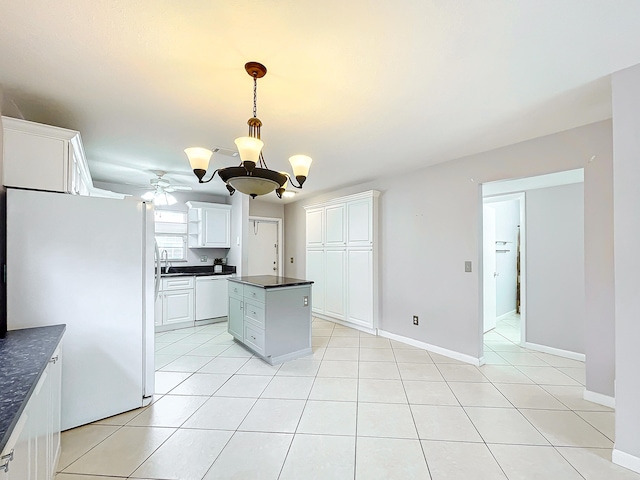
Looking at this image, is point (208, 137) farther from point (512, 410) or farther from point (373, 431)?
point (512, 410)

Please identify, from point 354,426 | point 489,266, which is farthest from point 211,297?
point 489,266

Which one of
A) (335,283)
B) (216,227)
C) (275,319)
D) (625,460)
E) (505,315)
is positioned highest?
(216,227)

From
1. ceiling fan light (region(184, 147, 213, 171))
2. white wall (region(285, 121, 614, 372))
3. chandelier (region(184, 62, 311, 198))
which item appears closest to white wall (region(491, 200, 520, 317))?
white wall (region(285, 121, 614, 372))

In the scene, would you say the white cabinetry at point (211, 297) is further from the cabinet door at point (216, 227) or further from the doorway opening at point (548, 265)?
the doorway opening at point (548, 265)

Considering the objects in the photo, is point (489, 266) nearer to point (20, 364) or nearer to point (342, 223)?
point (342, 223)

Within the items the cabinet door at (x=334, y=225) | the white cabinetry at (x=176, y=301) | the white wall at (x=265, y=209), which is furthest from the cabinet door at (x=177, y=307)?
the cabinet door at (x=334, y=225)

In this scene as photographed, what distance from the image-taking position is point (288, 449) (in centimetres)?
182

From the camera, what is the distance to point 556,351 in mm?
3482

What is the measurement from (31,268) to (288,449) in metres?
2.08

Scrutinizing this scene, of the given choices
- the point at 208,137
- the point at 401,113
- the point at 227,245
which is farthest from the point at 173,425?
the point at 227,245

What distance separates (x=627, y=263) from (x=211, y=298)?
16.4 ft

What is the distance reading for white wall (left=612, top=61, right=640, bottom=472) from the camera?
1.65m

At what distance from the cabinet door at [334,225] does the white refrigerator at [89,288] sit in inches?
117

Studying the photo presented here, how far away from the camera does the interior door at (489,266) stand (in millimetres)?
4359
